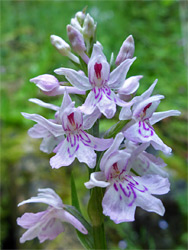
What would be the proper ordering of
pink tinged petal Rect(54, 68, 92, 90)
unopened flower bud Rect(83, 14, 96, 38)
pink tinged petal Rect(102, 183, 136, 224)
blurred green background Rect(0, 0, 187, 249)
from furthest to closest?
blurred green background Rect(0, 0, 187, 249) < unopened flower bud Rect(83, 14, 96, 38) < pink tinged petal Rect(54, 68, 92, 90) < pink tinged petal Rect(102, 183, 136, 224)

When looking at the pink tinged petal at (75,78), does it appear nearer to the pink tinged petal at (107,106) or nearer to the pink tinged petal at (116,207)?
the pink tinged petal at (107,106)

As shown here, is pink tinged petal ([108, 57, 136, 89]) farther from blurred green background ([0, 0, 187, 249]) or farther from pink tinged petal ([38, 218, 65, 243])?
pink tinged petal ([38, 218, 65, 243])

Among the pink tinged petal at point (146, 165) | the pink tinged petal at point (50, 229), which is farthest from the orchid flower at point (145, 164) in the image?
the pink tinged petal at point (50, 229)

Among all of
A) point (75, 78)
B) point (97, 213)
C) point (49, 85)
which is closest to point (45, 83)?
point (49, 85)

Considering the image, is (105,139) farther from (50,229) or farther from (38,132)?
(50,229)

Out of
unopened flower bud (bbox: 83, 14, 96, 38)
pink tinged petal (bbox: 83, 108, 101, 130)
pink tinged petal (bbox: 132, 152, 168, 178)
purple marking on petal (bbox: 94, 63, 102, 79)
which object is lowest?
pink tinged petal (bbox: 132, 152, 168, 178)

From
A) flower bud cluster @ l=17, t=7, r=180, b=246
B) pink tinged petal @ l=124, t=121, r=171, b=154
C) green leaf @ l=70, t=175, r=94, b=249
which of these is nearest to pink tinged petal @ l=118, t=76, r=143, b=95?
flower bud cluster @ l=17, t=7, r=180, b=246

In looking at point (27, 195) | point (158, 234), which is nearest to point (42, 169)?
point (27, 195)
